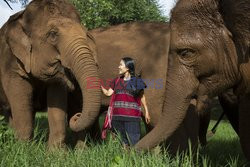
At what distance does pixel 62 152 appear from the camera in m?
5.31

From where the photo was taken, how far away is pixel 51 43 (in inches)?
239

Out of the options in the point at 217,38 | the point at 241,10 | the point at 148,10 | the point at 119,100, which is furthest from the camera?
the point at 148,10

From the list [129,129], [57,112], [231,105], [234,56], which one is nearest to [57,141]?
[57,112]

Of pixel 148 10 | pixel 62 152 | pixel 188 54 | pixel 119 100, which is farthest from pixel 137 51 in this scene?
pixel 148 10

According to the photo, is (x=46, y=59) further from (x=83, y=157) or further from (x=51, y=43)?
(x=83, y=157)

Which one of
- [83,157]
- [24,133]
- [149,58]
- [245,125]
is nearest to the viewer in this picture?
[83,157]

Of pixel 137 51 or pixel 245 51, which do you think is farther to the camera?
pixel 137 51

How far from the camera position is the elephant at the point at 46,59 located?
5882 millimetres

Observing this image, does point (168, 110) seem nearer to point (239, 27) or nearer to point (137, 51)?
point (239, 27)

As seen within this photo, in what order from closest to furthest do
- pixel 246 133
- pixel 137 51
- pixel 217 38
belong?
pixel 217 38 < pixel 246 133 < pixel 137 51

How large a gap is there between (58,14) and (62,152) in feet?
6.26

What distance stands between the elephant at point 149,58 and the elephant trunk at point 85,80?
4.01 ft

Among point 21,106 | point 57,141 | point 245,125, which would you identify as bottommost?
point 57,141

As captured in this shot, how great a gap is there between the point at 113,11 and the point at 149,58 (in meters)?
21.0
